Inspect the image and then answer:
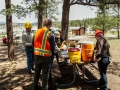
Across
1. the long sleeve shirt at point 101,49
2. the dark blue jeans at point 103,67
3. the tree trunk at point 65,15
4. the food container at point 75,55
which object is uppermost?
the tree trunk at point 65,15

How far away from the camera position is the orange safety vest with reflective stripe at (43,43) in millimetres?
4977

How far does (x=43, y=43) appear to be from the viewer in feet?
16.4

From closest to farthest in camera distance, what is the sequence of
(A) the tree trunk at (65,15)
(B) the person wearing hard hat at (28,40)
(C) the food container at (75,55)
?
1. (C) the food container at (75,55)
2. (B) the person wearing hard hat at (28,40)
3. (A) the tree trunk at (65,15)

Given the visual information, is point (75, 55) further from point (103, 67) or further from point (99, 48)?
point (103, 67)

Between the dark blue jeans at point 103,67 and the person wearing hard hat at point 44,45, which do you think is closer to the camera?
the person wearing hard hat at point 44,45

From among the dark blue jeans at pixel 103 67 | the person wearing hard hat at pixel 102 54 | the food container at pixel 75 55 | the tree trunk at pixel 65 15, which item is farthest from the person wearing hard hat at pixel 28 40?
the tree trunk at pixel 65 15

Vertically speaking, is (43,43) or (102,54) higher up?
(43,43)

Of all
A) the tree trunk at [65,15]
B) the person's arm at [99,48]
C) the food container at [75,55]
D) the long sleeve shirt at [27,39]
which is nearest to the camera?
the person's arm at [99,48]

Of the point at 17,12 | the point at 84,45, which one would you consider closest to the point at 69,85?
the point at 84,45

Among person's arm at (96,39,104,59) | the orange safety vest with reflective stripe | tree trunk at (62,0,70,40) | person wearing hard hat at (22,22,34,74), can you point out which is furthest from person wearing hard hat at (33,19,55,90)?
tree trunk at (62,0,70,40)

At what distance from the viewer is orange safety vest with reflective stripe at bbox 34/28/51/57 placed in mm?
4977

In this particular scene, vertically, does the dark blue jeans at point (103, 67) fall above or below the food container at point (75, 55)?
below

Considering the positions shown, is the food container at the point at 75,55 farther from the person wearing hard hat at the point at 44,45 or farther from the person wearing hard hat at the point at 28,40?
the person wearing hard hat at the point at 28,40

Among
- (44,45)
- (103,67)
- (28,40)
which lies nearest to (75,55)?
(103,67)
